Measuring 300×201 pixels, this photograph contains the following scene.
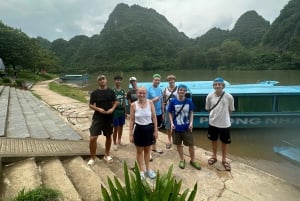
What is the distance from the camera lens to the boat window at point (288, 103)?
887 cm

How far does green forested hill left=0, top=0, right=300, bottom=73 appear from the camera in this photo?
2474 inches

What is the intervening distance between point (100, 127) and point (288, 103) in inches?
278

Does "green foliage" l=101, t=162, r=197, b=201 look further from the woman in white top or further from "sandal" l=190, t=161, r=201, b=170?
"sandal" l=190, t=161, r=201, b=170

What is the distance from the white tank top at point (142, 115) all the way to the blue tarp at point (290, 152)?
4373mm

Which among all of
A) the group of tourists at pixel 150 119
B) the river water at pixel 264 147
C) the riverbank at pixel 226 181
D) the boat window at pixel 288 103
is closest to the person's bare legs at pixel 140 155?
the group of tourists at pixel 150 119

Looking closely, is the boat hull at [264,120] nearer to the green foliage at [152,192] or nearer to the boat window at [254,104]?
the boat window at [254,104]

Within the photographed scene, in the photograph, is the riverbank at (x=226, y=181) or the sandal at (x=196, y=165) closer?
the riverbank at (x=226, y=181)

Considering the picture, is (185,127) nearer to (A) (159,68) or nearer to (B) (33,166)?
(B) (33,166)

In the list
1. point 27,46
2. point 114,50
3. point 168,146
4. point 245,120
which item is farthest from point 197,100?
point 114,50

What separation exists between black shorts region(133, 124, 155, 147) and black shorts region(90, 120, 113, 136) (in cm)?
73

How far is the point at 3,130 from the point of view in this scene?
552cm

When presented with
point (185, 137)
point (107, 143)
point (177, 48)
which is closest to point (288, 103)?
point (185, 137)

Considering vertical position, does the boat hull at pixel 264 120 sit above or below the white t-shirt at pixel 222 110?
below

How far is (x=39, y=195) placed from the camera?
275 centimetres
